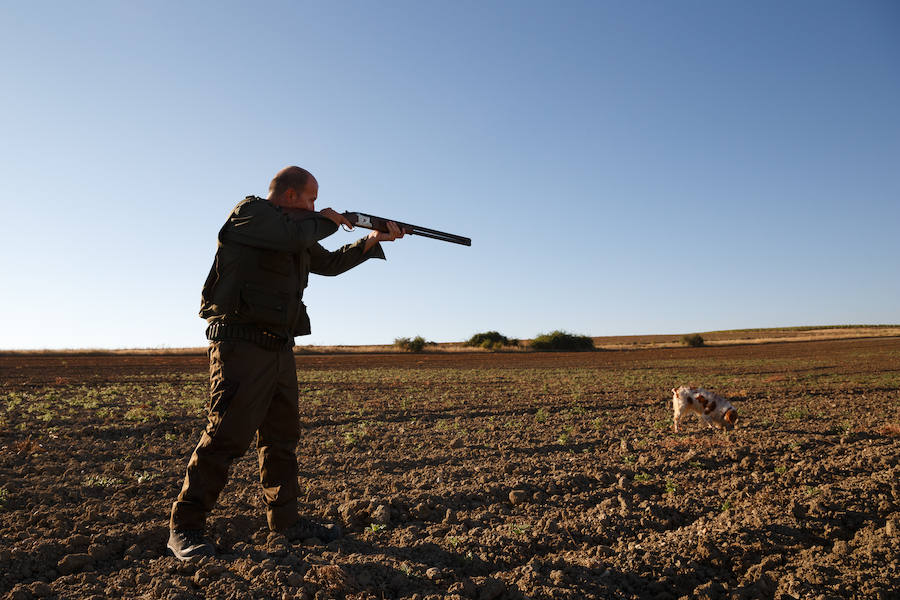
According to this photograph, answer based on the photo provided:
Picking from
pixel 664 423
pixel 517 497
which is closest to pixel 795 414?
pixel 664 423

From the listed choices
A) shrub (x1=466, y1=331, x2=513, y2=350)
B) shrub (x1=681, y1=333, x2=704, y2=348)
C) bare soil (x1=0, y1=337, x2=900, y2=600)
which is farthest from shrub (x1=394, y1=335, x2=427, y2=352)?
bare soil (x1=0, y1=337, x2=900, y2=600)

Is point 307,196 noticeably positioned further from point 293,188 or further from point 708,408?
point 708,408

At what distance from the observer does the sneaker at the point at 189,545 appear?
12.3ft

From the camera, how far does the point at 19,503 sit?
5363mm

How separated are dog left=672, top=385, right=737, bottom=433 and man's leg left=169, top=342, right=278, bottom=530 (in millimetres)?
7312

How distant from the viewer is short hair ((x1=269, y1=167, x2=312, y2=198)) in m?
4.13

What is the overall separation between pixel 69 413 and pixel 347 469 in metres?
8.50

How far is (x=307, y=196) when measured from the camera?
165 inches

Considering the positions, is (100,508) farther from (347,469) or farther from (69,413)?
(69,413)

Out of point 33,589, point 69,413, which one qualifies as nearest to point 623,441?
point 33,589

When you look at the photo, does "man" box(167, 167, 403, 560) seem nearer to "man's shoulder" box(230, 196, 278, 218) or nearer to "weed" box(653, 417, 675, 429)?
"man's shoulder" box(230, 196, 278, 218)

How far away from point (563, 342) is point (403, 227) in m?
56.5

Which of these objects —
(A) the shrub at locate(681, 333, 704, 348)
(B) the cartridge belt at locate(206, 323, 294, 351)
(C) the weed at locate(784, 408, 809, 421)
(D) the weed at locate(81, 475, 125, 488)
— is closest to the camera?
(B) the cartridge belt at locate(206, 323, 294, 351)

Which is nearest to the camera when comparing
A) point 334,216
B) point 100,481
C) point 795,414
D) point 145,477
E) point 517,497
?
point 334,216
